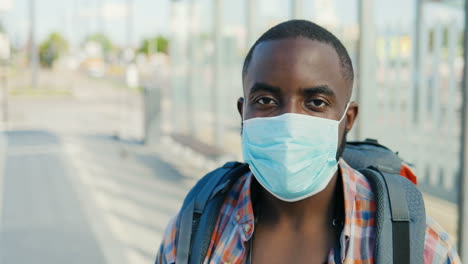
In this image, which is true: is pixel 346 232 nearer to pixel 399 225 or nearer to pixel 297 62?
pixel 399 225

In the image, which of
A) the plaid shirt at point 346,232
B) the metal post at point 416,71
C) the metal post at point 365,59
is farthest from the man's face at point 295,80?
the metal post at point 416,71

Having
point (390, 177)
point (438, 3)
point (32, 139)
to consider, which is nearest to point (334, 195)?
point (390, 177)

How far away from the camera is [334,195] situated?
1.67 m

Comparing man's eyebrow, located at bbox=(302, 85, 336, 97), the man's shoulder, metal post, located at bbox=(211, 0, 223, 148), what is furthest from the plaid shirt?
metal post, located at bbox=(211, 0, 223, 148)

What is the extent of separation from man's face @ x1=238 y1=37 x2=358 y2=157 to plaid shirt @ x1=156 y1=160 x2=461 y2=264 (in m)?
0.21

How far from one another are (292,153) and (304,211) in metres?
0.16

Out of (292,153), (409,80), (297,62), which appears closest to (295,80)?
(297,62)

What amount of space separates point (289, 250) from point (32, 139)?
11.1 meters

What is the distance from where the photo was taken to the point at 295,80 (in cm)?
155

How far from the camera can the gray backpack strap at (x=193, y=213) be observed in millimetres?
1584

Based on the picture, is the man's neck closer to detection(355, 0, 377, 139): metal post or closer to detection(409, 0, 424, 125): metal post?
detection(355, 0, 377, 139): metal post

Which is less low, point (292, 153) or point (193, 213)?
point (292, 153)

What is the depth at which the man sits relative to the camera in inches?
61.0

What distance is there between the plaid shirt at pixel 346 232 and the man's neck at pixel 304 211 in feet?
0.21
